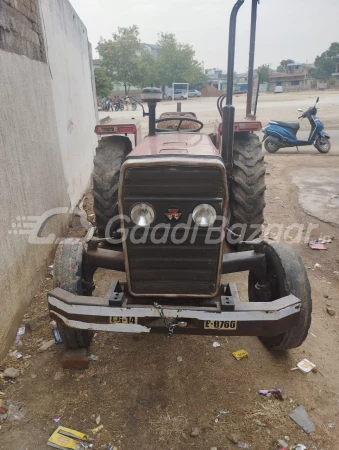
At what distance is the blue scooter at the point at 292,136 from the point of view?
10297mm

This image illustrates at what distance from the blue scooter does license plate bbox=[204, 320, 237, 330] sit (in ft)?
29.8

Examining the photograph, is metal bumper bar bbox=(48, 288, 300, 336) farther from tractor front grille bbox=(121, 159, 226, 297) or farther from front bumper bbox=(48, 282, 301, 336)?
tractor front grille bbox=(121, 159, 226, 297)

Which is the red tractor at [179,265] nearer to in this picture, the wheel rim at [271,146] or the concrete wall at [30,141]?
the concrete wall at [30,141]

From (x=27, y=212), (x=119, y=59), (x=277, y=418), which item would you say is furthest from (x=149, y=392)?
(x=119, y=59)

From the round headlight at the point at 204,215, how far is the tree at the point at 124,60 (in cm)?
4840

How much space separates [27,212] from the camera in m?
3.43

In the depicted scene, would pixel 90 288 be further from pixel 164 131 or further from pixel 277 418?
pixel 164 131

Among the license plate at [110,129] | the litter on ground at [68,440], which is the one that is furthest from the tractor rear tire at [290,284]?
the license plate at [110,129]

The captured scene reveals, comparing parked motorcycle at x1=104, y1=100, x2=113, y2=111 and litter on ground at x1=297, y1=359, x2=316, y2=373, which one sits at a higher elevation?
litter on ground at x1=297, y1=359, x2=316, y2=373

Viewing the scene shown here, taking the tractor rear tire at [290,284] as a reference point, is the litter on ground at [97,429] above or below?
below

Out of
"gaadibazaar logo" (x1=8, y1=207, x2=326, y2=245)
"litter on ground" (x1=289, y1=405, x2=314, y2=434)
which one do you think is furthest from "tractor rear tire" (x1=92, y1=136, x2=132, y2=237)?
"litter on ground" (x1=289, y1=405, x2=314, y2=434)

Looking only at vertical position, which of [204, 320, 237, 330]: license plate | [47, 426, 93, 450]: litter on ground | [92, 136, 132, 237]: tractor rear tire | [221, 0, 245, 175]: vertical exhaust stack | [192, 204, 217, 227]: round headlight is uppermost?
[221, 0, 245, 175]: vertical exhaust stack

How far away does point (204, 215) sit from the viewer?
2.23 meters

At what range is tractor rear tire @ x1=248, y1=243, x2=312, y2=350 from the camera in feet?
8.48
